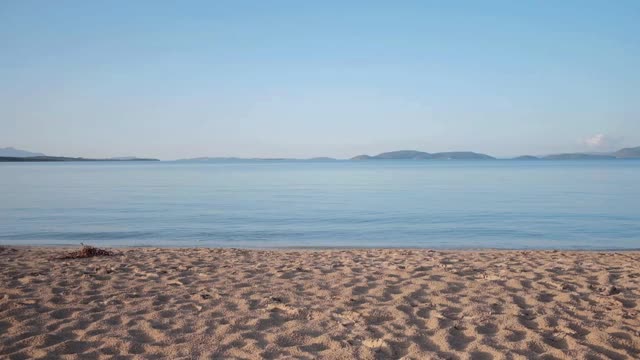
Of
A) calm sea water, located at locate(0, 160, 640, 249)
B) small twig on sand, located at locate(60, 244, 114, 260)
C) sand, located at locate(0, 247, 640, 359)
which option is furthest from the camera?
calm sea water, located at locate(0, 160, 640, 249)

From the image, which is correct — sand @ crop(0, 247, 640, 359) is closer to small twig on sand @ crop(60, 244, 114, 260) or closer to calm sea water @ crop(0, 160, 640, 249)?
small twig on sand @ crop(60, 244, 114, 260)

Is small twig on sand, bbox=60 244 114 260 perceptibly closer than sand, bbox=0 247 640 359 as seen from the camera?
No

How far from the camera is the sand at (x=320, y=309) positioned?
566cm

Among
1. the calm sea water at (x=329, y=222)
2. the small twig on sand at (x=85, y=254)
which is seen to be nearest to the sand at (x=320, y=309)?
the small twig on sand at (x=85, y=254)

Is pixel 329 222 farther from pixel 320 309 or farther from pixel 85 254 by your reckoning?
pixel 320 309

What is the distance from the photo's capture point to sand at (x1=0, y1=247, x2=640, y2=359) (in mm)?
5656

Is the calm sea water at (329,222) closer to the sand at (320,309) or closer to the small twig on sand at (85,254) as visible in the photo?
the small twig on sand at (85,254)

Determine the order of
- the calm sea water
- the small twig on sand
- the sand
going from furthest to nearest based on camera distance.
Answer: the calm sea water → the small twig on sand → the sand

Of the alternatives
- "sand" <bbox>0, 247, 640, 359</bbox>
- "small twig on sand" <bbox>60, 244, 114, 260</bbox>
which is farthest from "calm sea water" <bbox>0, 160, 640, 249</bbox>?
"sand" <bbox>0, 247, 640, 359</bbox>

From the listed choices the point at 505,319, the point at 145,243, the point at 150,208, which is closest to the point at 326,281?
the point at 505,319

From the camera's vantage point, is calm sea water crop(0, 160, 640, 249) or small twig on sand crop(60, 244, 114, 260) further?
calm sea water crop(0, 160, 640, 249)

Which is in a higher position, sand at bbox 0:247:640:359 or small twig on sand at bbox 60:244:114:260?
sand at bbox 0:247:640:359

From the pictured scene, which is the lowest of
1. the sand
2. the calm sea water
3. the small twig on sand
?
the calm sea water

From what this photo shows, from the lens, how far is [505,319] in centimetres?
654
